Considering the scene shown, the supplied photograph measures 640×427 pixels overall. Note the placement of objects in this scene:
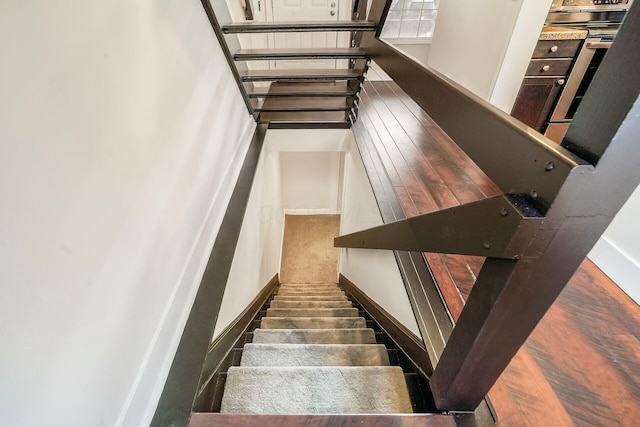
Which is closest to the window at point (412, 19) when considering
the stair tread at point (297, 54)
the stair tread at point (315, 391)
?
the stair tread at point (297, 54)

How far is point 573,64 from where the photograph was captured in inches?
99.3

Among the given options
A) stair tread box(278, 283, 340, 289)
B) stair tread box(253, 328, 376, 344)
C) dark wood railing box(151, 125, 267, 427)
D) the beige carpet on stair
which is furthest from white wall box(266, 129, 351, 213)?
stair tread box(253, 328, 376, 344)

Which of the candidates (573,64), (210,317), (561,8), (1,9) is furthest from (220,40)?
(561,8)

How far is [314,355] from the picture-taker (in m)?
1.27

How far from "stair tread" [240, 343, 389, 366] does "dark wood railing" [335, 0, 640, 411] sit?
49 cm

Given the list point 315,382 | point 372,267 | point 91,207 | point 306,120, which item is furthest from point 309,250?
point 91,207

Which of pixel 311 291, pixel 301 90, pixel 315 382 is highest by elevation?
pixel 301 90

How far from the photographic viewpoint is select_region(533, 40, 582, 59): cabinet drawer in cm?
243

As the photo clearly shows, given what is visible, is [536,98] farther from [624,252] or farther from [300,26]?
[300,26]

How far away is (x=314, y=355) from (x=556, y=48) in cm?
314

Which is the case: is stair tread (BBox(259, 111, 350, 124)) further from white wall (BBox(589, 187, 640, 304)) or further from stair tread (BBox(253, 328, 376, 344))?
white wall (BBox(589, 187, 640, 304))

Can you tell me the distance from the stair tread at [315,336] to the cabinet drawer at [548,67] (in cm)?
268

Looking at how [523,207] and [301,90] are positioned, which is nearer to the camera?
[523,207]

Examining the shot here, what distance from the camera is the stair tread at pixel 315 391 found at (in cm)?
97
